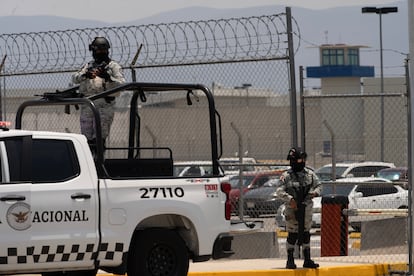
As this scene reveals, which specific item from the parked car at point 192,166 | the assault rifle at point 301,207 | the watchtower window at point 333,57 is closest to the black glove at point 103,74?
the parked car at point 192,166

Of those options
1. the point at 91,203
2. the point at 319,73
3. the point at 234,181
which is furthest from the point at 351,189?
the point at 319,73

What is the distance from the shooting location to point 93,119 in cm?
1422

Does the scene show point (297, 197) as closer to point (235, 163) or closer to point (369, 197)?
point (235, 163)

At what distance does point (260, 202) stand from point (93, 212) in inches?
466

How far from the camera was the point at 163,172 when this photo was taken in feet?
45.8

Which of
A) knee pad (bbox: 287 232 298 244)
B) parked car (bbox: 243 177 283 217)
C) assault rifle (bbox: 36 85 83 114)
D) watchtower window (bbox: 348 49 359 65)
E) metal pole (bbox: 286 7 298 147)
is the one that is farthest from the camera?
watchtower window (bbox: 348 49 359 65)

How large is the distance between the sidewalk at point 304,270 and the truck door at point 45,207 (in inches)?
123

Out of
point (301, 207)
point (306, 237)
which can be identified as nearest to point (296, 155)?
point (301, 207)

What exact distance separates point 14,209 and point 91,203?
0.85m

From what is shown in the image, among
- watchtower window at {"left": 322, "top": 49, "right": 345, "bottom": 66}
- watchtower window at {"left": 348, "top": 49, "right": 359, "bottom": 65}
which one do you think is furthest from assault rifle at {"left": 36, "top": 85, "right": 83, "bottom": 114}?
watchtower window at {"left": 348, "top": 49, "right": 359, "bottom": 65}

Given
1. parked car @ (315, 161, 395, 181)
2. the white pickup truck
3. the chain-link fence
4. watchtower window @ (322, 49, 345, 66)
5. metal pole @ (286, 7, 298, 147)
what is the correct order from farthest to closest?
watchtower window @ (322, 49, 345, 66)
parked car @ (315, 161, 395, 181)
the chain-link fence
metal pole @ (286, 7, 298, 147)
the white pickup truck

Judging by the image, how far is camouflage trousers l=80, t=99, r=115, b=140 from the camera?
565 inches

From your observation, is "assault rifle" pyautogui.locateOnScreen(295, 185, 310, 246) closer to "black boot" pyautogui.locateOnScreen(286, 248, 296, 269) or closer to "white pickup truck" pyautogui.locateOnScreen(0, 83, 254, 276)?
"black boot" pyautogui.locateOnScreen(286, 248, 296, 269)

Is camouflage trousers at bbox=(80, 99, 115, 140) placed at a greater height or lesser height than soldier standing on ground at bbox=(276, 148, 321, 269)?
greater
